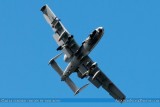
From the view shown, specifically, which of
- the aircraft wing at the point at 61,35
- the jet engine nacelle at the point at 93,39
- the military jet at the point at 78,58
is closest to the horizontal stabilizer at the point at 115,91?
the military jet at the point at 78,58

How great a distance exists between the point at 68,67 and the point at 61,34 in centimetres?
552

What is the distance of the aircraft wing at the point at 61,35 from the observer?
281 feet

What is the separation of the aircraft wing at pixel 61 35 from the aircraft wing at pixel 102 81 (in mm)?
3371

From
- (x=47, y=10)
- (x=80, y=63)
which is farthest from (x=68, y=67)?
(x=47, y=10)

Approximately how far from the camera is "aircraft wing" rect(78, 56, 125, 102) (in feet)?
289

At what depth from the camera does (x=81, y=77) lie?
88938mm

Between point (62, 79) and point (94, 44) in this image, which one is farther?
point (62, 79)

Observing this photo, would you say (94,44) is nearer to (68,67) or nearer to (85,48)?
(85,48)

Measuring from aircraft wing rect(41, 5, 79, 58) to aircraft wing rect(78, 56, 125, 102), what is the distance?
3.37 metres

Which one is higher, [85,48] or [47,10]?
[47,10]

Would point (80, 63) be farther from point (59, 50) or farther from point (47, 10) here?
point (47, 10)

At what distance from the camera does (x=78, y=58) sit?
283 feet

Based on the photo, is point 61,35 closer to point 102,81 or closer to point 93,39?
point 93,39

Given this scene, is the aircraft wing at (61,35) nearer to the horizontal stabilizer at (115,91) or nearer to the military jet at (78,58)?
the military jet at (78,58)
